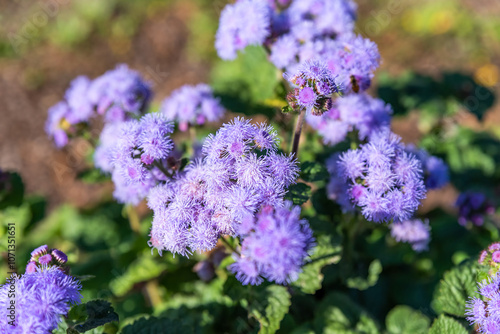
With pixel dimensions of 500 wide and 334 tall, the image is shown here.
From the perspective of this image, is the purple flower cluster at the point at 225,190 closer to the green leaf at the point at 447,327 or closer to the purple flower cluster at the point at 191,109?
the purple flower cluster at the point at 191,109

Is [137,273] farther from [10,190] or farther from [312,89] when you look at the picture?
[312,89]

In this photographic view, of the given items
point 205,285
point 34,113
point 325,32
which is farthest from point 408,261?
point 34,113

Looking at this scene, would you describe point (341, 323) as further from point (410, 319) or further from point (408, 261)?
point (408, 261)

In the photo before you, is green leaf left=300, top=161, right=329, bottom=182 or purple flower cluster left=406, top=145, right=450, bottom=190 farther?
purple flower cluster left=406, top=145, right=450, bottom=190

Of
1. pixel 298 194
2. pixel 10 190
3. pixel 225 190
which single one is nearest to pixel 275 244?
pixel 225 190

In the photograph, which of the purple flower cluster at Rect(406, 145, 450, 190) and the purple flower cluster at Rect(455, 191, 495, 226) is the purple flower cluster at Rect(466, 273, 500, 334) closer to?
the purple flower cluster at Rect(406, 145, 450, 190)

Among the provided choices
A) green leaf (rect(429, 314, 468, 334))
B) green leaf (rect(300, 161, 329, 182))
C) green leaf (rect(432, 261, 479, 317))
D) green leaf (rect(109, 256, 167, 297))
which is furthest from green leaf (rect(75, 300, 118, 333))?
green leaf (rect(432, 261, 479, 317))
